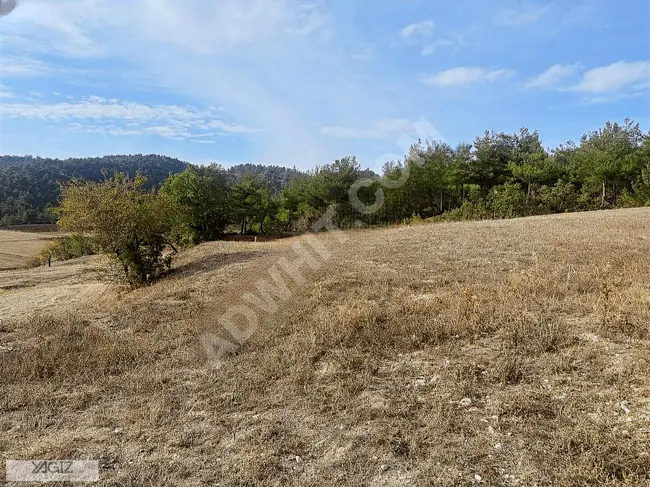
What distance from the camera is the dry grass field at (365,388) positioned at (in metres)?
3.18

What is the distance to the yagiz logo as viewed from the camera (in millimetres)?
3299

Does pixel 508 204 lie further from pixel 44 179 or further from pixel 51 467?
pixel 44 179

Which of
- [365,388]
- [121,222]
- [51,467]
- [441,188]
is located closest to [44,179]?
[441,188]

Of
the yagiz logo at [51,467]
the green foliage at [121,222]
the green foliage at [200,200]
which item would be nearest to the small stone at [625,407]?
the yagiz logo at [51,467]

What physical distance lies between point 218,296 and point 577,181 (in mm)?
39392

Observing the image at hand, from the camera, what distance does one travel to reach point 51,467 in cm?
335

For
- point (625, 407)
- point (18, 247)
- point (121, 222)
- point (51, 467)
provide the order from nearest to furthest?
point (51, 467) → point (625, 407) → point (121, 222) → point (18, 247)

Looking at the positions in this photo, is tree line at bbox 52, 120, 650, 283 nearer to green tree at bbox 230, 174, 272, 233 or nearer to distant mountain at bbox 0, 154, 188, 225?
green tree at bbox 230, 174, 272, 233

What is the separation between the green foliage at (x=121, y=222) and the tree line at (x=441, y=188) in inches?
430

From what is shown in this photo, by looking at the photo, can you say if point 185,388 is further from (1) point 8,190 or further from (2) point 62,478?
(1) point 8,190

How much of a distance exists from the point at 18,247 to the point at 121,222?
53037 millimetres

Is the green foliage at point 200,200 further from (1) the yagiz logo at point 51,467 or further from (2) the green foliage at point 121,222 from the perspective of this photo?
(1) the yagiz logo at point 51,467

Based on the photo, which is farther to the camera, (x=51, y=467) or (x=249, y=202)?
(x=249, y=202)

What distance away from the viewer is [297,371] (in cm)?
492
